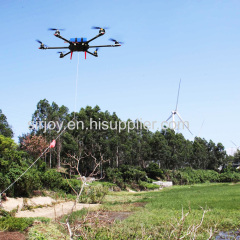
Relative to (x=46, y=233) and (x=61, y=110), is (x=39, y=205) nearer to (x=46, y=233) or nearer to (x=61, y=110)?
(x=46, y=233)

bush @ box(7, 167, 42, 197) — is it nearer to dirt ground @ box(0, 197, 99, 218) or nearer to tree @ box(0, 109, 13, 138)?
dirt ground @ box(0, 197, 99, 218)

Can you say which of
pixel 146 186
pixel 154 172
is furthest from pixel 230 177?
pixel 146 186

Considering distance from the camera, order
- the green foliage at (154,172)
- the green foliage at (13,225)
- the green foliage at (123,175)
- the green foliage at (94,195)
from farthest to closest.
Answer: the green foliage at (154,172), the green foliage at (123,175), the green foliage at (94,195), the green foliage at (13,225)

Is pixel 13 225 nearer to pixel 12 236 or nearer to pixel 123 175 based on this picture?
pixel 12 236

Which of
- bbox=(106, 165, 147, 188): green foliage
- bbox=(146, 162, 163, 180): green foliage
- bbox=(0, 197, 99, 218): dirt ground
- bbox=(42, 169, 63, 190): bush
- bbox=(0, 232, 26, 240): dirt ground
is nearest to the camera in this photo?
bbox=(0, 232, 26, 240): dirt ground

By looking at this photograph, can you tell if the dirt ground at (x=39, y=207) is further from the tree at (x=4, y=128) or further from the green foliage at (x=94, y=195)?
the tree at (x=4, y=128)

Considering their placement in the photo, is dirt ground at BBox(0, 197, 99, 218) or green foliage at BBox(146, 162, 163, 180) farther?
green foliage at BBox(146, 162, 163, 180)

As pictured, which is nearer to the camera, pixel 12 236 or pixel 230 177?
pixel 12 236

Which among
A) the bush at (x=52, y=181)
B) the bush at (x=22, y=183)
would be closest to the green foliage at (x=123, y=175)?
the bush at (x=52, y=181)

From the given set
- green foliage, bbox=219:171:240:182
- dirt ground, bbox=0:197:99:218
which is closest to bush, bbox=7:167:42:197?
dirt ground, bbox=0:197:99:218

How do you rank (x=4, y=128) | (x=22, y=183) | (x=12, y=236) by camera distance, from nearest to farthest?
(x=12, y=236)
(x=22, y=183)
(x=4, y=128)

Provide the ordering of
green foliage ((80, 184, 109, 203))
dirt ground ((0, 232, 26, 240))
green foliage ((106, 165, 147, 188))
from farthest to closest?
green foliage ((106, 165, 147, 188)), green foliage ((80, 184, 109, 203)), dirt ground ((0, 232, 26, 240))

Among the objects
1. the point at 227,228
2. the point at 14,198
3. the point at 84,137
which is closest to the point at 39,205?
the point at 14,198
